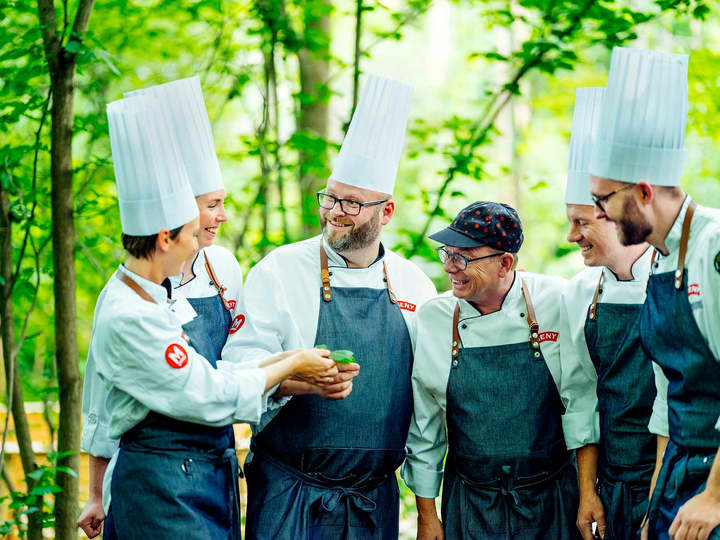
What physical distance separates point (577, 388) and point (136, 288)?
168cm

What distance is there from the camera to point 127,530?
8.30 ft

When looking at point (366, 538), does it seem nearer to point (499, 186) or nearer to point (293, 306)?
point (293, 306)

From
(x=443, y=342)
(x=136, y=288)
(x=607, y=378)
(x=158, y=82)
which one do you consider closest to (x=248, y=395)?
(x=136, y=288)

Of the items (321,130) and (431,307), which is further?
(321,130)

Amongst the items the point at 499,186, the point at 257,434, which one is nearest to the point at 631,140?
the point at 257,434

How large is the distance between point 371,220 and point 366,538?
4.18ft

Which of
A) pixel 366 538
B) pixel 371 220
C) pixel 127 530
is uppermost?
pixel 371 220

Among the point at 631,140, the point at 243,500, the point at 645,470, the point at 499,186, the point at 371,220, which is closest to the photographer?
the point at 631,140

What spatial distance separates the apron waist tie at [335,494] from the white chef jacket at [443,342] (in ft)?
0.75

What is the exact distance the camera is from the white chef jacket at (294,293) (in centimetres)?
304

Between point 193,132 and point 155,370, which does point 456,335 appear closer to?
point 155,370

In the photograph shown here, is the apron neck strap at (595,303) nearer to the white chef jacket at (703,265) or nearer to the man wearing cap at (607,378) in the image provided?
the man wearing cap at (607,378)

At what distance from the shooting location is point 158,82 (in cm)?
555

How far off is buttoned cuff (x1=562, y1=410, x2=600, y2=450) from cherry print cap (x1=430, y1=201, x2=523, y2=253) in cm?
68
